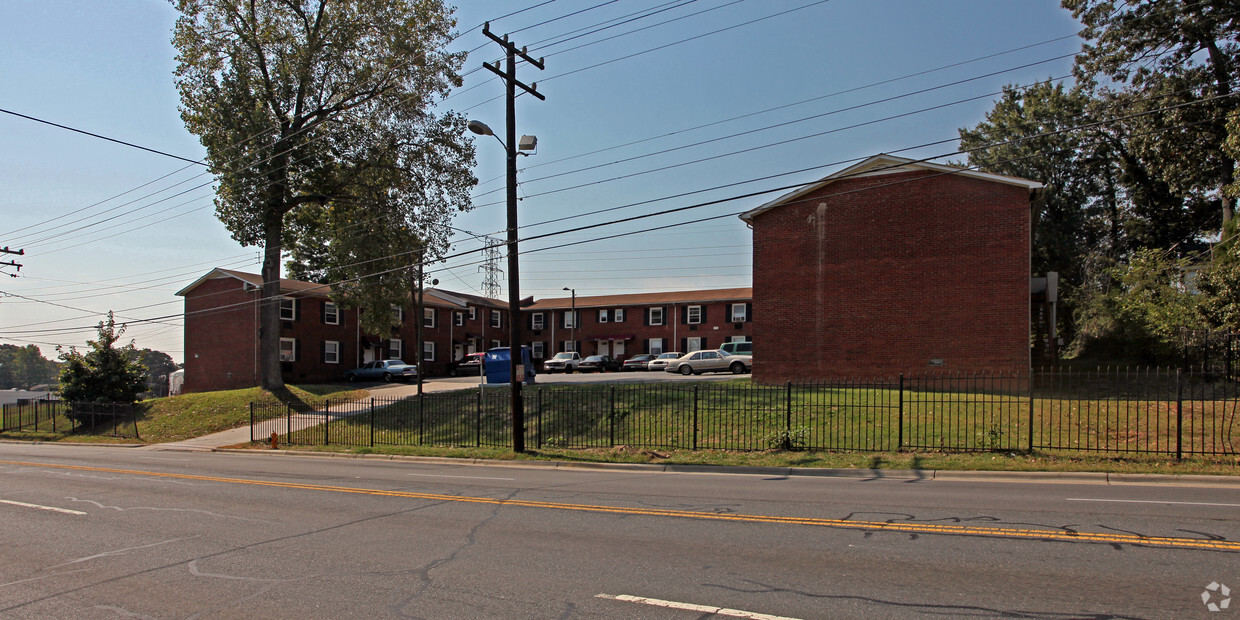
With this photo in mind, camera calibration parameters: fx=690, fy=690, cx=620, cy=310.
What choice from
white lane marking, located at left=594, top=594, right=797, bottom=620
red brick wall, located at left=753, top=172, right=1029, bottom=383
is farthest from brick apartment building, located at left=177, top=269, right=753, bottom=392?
white lane marking, located at left=594, top=594, right=797, bottom=620

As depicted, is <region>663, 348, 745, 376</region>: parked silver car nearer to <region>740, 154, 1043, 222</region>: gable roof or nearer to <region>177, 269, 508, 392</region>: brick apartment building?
<region>740, 154, 1043, 222</region>: gable roof

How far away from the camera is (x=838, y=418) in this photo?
17.2 m

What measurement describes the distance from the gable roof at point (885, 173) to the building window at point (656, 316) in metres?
31.6

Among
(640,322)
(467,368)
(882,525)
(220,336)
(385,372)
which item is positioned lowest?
(467,368)

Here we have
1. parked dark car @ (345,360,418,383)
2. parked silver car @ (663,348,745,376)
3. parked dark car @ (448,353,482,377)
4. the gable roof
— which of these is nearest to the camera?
the gable roof

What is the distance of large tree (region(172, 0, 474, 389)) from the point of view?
102ft

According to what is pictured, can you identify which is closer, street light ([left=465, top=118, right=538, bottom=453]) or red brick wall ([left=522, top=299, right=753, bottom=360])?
street light ([left=465, top=118, right=538, bottom=453])

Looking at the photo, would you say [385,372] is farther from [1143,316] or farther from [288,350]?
[1143,316]

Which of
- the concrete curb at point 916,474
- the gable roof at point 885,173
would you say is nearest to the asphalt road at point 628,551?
the concrete curb at point 916,474

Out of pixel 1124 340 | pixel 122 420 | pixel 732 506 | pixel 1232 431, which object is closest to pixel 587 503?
pixel 732 506

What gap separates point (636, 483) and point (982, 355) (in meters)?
16.7

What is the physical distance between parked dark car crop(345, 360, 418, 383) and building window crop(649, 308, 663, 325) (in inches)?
859

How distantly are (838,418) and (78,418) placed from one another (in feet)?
113

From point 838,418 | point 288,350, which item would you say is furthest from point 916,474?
point 288,350
